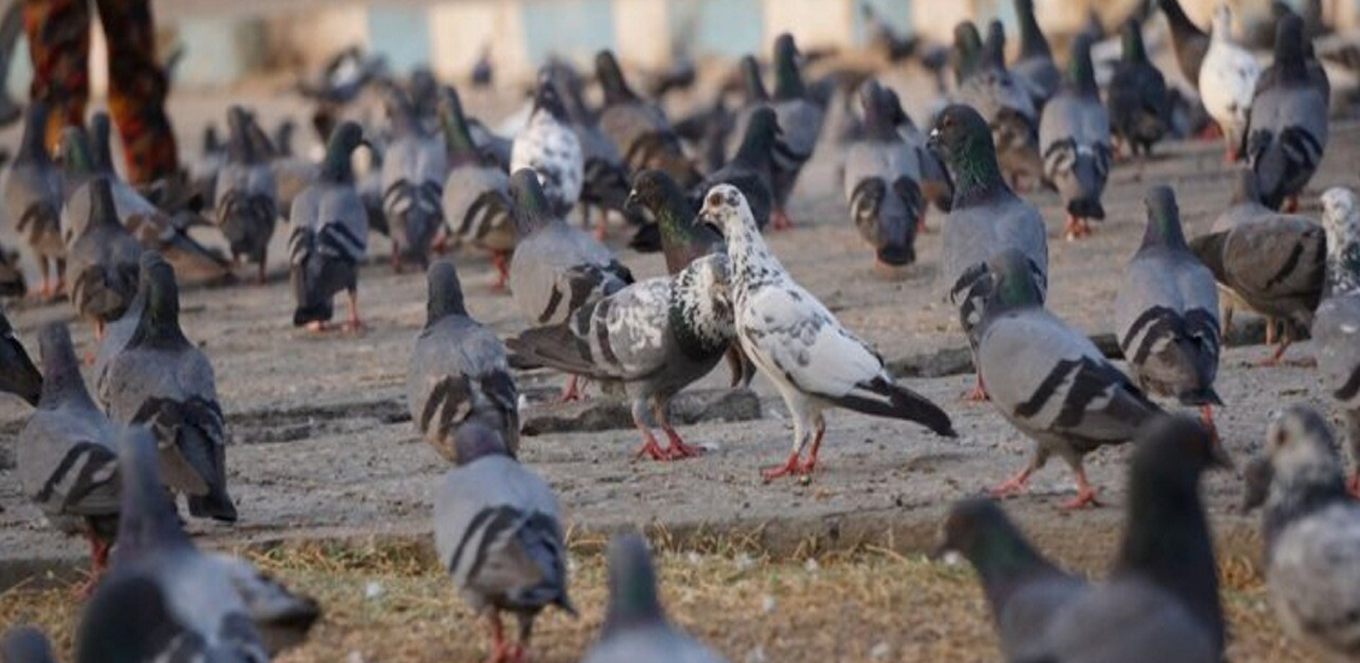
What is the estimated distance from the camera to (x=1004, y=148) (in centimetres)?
1694

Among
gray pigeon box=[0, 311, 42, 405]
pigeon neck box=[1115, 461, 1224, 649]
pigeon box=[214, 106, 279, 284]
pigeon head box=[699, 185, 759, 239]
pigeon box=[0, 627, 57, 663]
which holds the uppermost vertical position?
pigeon neck box=[1115, 461, 1224, 649]

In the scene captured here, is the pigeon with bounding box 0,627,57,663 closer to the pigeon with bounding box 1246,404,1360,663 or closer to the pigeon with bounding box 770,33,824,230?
the pigeon with bounding box 1246,404,1360,663

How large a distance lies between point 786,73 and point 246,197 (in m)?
3.44

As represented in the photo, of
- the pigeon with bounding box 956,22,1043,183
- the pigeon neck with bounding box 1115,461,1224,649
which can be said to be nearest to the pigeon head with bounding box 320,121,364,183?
the pigeon with bounding box 956,22,1043,183

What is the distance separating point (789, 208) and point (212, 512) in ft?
35.0

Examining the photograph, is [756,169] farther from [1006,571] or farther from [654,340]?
[1006,571]

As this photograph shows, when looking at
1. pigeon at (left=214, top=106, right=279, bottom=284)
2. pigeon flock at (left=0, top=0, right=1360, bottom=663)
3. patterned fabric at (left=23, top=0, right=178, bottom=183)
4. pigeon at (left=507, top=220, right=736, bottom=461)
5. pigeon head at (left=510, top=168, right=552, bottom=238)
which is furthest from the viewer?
patterned fabric at (left=23, top=0, right=178, bottom=183)

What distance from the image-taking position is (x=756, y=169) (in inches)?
624

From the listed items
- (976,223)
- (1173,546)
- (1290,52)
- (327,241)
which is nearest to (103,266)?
(327,241)

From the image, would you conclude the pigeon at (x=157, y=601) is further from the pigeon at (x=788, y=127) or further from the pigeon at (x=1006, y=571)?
the pigeon at (x=788, y=127)

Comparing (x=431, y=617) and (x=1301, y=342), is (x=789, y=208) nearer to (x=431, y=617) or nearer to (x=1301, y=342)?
(x=1301, y=342)

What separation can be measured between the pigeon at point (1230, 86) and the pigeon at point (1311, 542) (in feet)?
34.7

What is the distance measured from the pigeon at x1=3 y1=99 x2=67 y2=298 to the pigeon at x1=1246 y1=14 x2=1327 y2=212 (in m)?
6.29

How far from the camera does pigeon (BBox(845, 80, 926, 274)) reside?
→ 48.6 ft
